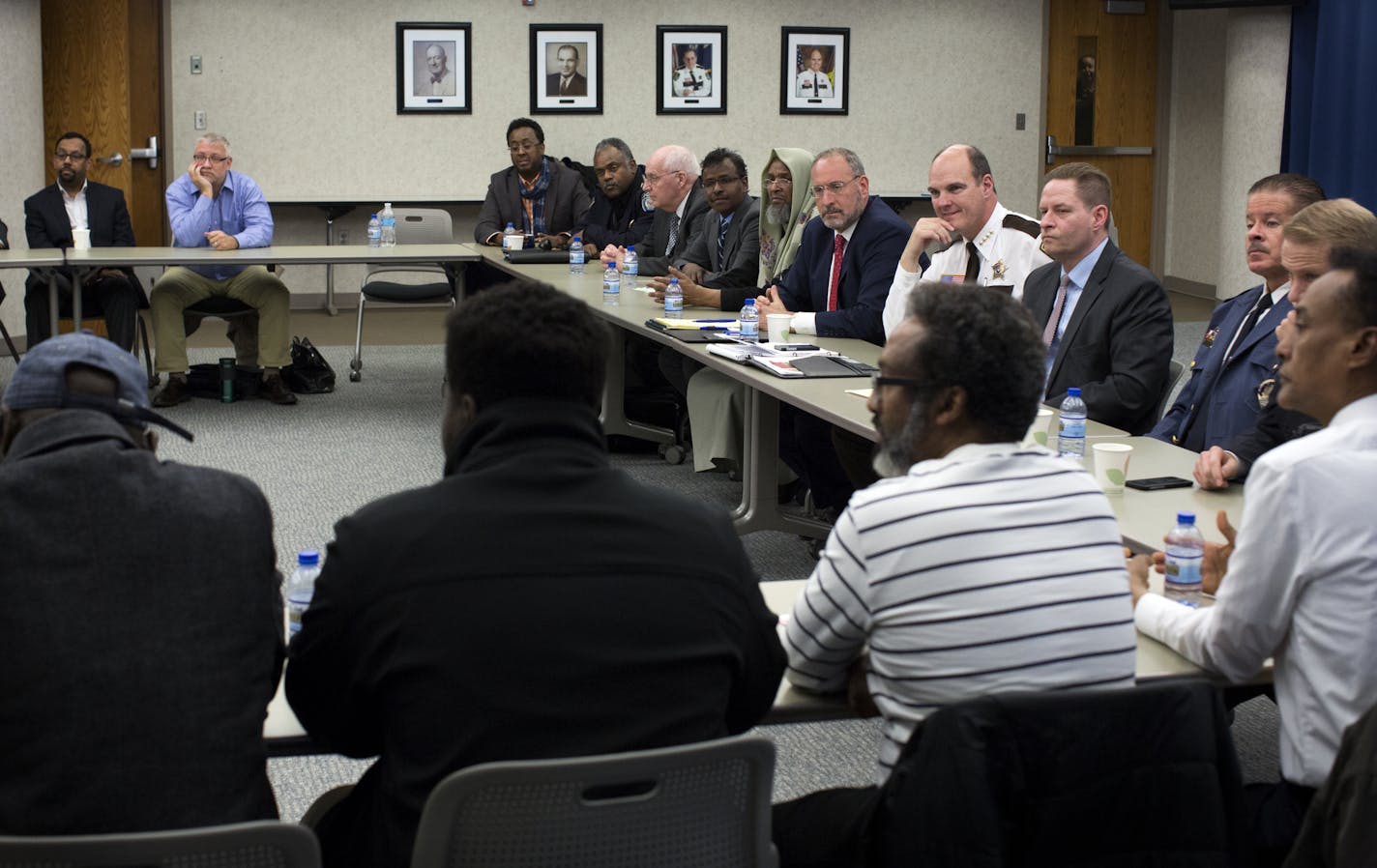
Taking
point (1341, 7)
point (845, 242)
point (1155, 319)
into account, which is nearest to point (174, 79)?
point (845, 242)

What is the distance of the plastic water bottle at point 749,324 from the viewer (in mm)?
5387

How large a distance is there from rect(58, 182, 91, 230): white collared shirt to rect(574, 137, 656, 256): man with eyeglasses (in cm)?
265

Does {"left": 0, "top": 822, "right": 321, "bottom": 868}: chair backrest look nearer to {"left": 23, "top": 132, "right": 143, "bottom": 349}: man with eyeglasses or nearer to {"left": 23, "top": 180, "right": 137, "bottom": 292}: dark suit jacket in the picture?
{"left": 23, "top": 132, "right": 143, "bottom": 349}: man with eyeglasses

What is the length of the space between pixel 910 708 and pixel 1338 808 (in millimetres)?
511

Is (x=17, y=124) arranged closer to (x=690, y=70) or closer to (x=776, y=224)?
(x=690, y=70)

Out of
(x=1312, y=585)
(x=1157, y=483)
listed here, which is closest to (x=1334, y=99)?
(x=1157, y=483)

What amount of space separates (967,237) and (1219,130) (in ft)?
25.6

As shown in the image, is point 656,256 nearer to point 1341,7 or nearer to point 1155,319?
point 1155,319

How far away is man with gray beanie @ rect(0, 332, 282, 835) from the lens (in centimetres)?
166

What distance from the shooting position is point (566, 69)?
36.9 feet

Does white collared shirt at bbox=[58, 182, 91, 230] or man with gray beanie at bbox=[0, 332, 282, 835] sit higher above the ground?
white collared shirt at bbox=[58, 182, 91, 230]

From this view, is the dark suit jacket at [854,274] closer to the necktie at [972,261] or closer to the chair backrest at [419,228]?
the necktie at [972,261]

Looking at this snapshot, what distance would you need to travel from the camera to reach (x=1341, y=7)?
9453 millimetres

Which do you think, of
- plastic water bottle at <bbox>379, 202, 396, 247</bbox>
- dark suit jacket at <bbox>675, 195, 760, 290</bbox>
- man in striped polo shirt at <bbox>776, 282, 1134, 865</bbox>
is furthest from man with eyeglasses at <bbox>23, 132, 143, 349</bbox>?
man in striped polo shirt at <bbox>776, 282, 1134, 865</bbox>
